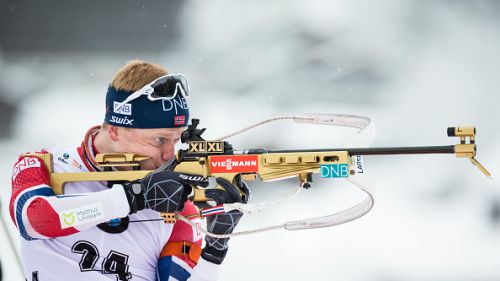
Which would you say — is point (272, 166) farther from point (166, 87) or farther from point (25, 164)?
point (25, 164)

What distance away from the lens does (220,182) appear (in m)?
2.81

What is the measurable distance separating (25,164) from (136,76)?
545 millimetres

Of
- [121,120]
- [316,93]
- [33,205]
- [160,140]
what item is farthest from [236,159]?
[316,93]

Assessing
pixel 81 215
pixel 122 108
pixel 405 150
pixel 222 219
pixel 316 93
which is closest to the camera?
pixel 405 150

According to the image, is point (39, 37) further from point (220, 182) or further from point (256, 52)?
point (220, 182)

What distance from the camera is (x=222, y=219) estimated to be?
2.91m

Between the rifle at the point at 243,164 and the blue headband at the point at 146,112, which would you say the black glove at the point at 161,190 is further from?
the blue headband at the point at 146,112

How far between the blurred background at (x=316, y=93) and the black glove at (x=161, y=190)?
6.76 feet

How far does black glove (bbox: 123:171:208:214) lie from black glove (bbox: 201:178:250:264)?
0.07 m

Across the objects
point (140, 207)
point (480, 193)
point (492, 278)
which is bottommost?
point (492, 278)

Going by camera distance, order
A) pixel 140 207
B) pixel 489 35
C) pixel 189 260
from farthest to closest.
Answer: pixel 489 35 → pixel 189 260 → pixel 140 207

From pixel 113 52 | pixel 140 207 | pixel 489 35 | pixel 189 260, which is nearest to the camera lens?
pixel 140 207

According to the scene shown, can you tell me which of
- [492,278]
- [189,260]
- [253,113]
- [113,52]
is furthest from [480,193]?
[113,52]

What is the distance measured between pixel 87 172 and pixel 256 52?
2.69m
